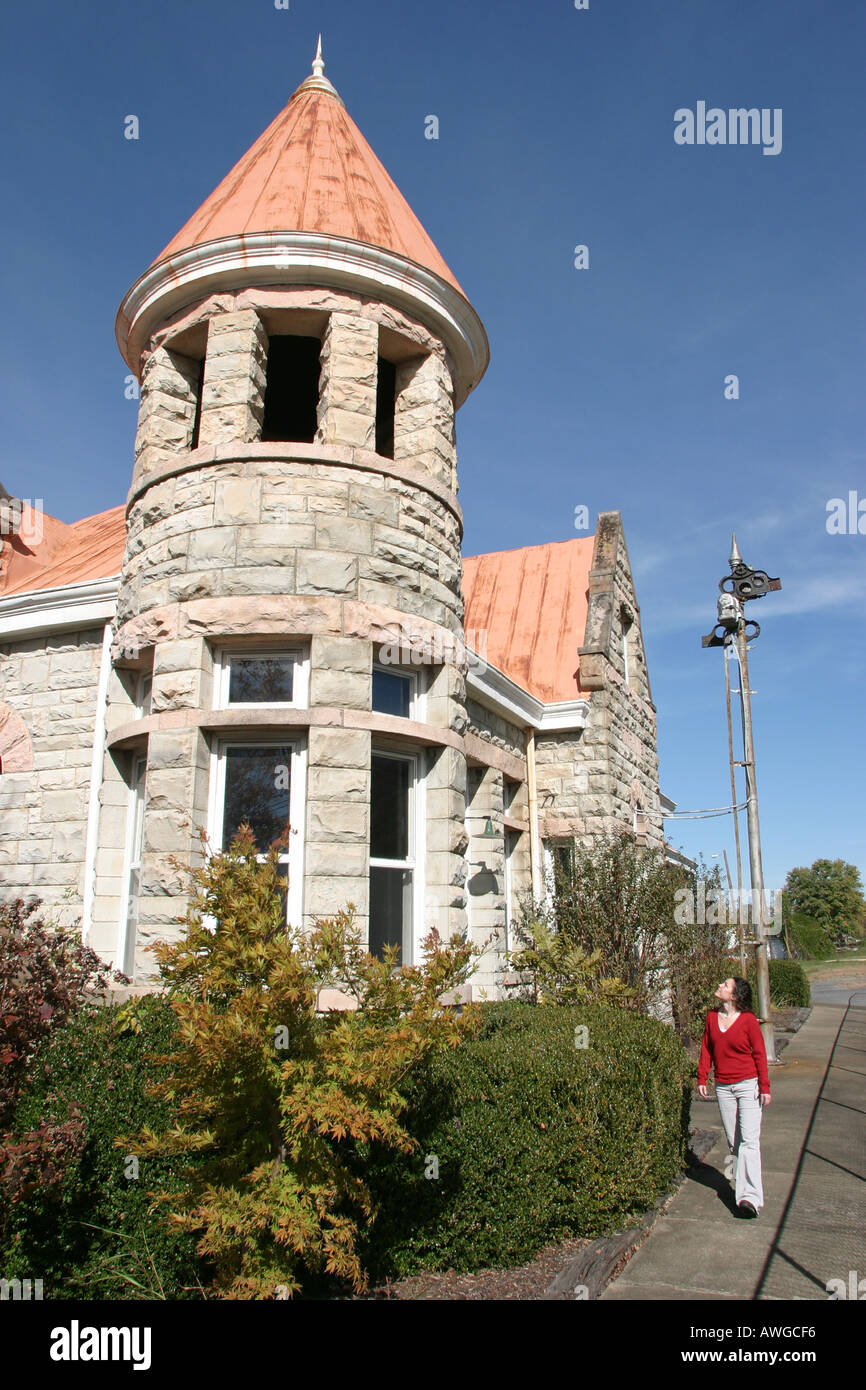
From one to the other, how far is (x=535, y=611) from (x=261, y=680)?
31.1 feet

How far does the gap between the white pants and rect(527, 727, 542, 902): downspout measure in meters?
5.93

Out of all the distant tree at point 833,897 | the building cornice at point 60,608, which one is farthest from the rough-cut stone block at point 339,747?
the distant tree at point 833,897

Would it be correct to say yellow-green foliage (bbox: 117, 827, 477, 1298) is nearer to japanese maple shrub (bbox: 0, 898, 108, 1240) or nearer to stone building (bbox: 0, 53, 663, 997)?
japanese maple shrub (bbox: 0, 898, 108, 1240)

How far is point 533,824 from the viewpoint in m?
12.8

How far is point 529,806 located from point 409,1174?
830 cm

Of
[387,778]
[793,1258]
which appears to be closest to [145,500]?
[387,778]

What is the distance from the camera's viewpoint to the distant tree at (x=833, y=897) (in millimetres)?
76562

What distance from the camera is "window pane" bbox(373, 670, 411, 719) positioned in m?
7.21

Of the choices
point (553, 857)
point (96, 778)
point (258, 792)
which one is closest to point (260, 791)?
point (258, 792)

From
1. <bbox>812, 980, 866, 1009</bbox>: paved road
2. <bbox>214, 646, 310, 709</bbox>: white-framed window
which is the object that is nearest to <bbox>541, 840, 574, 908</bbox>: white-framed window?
<bbox>214, 646, 310, 709</bbox>: white-framed window

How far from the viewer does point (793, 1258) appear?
5102 mm

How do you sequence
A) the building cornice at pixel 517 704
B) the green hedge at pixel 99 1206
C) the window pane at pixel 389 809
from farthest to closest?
the building cornice at pixel 517 704 < the window pane at pixel 389 809 < the green hedge at pixel 99 1206

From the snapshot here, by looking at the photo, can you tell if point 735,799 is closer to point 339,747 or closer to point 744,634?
point 744,634

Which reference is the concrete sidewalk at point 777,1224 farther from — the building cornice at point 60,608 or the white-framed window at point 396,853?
the building cornice at point 60,608
